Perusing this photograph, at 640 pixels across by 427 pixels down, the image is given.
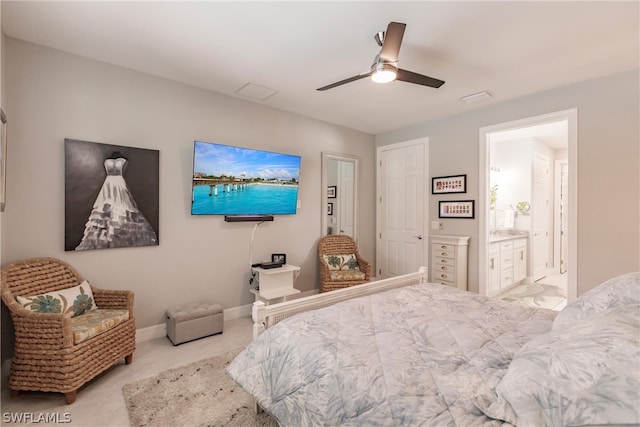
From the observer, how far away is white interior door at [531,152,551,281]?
5.49 meters

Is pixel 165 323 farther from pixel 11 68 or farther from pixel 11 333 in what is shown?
pixel 11 68

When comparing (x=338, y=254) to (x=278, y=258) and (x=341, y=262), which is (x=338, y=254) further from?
(x=278, y=258)

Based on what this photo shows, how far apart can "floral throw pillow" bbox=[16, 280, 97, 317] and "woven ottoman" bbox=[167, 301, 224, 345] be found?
70 centimetres

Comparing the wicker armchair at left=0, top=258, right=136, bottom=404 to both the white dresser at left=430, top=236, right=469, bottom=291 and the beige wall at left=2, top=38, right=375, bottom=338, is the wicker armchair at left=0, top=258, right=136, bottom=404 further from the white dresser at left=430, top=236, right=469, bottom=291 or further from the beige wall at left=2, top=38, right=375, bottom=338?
the white dresser at left=430, top=236, right=469, bottom=291

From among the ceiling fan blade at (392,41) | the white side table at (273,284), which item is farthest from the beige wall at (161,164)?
the ceiling fan blade at (392,41)

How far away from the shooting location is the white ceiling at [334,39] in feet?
6.82

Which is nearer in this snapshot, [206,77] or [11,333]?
[11,333]

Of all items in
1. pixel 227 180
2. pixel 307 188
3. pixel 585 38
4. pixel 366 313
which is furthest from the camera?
pixel 307 188

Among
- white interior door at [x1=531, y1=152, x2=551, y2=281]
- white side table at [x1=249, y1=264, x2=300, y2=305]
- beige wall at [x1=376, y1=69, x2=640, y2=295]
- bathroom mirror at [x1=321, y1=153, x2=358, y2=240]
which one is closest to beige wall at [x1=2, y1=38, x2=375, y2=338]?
bathroom mirror at [x1=321, y1=153, x2=358, y2=240]

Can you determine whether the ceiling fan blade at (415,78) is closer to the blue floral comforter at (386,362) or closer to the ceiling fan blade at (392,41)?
the ceiling fan blade at (392,41)

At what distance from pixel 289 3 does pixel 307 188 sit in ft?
8.63

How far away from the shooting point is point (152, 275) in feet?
10.2

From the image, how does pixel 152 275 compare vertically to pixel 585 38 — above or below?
below

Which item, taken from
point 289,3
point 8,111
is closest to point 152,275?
point 8,111
